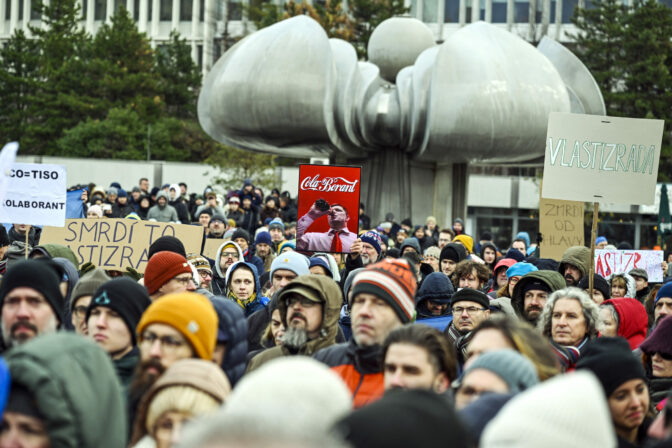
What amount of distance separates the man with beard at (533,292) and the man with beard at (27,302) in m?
3.78

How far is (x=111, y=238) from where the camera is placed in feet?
34.3

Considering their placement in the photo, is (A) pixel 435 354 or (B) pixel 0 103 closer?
(A) pixel 435 354

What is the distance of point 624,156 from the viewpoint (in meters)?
8.78

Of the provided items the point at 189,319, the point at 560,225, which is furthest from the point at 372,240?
the point at 189,319

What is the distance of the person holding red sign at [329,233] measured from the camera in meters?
9.58

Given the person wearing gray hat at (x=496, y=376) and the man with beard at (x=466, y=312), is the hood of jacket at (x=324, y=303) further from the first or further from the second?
the person wearing gray hat at (x=496, y=376)

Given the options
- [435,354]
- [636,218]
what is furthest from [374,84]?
[636,218]

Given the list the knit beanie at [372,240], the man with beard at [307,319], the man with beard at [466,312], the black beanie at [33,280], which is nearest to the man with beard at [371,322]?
the man with beard at [307,319]

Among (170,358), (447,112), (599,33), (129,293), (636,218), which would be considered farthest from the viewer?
(599,33)

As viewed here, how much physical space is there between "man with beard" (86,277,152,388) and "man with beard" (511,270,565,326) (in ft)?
11.2

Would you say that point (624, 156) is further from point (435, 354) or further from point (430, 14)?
point (430, 14)

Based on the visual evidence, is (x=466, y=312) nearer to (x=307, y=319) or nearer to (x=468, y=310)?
(x=468, y=310)

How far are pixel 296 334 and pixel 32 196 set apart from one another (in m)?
3.87

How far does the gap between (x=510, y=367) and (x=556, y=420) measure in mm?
1032
